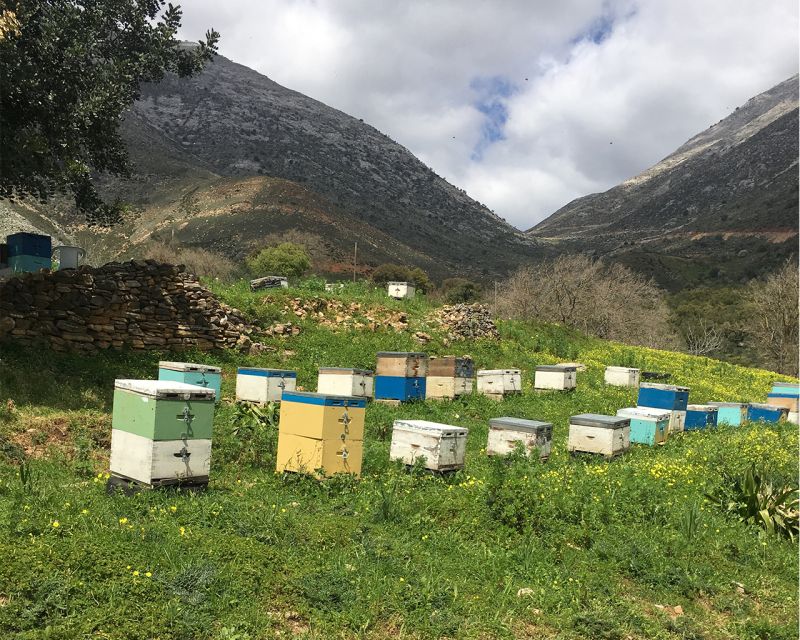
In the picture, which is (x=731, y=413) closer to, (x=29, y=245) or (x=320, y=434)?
(x=320, y=434)

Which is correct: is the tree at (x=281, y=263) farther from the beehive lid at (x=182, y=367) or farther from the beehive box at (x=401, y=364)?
the beehive lid at (x=182, y=367)

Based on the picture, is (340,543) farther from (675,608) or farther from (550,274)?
(550,274)

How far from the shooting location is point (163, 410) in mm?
6801

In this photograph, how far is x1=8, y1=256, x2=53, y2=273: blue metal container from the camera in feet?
51.3

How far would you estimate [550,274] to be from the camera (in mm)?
44281

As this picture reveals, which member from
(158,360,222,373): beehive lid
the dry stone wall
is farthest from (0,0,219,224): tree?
(158,360,222,373): beehive lid

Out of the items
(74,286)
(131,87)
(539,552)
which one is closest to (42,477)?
(539,552)

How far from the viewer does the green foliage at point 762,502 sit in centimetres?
898

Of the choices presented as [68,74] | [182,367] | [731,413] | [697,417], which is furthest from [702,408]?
[68,74]

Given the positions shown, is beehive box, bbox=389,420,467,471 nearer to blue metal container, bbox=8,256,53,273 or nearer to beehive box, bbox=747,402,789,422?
blue metal container, bbox=8,256,53,273

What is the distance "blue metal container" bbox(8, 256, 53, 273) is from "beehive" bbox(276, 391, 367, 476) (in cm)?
1070

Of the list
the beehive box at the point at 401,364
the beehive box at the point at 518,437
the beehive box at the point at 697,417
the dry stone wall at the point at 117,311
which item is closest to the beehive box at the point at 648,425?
the beehive box at the point at 697,417

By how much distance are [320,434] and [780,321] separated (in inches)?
1705

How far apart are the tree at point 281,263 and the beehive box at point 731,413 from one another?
33.6 m
